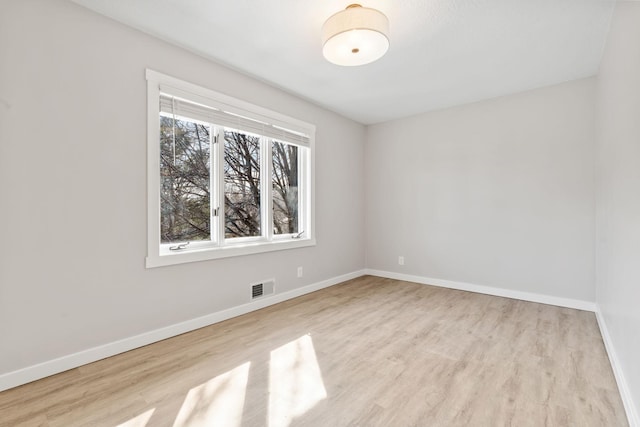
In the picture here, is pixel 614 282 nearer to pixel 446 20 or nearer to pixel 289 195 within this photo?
pixel 446 20

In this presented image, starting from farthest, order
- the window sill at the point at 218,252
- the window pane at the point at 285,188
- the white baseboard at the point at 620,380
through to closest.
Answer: the window pane at the point at 285,188 < the window sill at the point at 218,252 < the white baseboard at the point at 620,380

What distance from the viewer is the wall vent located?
325cm

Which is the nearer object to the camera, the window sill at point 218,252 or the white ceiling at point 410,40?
the white ceiling at point 410,40

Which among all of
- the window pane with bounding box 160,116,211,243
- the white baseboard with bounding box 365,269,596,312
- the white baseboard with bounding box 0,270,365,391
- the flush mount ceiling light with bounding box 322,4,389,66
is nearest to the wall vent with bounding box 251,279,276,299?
the white baseboard with bounding box 0,270,365,391

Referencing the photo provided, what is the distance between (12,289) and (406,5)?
126 inches

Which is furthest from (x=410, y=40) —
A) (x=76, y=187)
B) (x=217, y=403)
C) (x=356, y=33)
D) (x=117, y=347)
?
(x=117, y=347)

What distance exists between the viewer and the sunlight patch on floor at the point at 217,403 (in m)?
1.54

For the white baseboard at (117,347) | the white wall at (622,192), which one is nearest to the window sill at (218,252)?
the white baseboard at (117,347)

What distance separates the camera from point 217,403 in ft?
5.54

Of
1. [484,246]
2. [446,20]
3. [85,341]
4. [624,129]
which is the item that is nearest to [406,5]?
[446,20]

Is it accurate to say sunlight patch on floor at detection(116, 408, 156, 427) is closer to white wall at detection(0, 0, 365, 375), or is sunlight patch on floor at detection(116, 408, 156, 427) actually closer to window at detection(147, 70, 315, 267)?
white wall at detection(0, 0, 365, 375)

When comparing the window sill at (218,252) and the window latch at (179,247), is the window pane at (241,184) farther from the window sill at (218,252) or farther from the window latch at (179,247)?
the window latch at (179,247)

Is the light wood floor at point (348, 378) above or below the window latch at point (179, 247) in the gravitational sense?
below

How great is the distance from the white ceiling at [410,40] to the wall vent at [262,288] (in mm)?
2277
